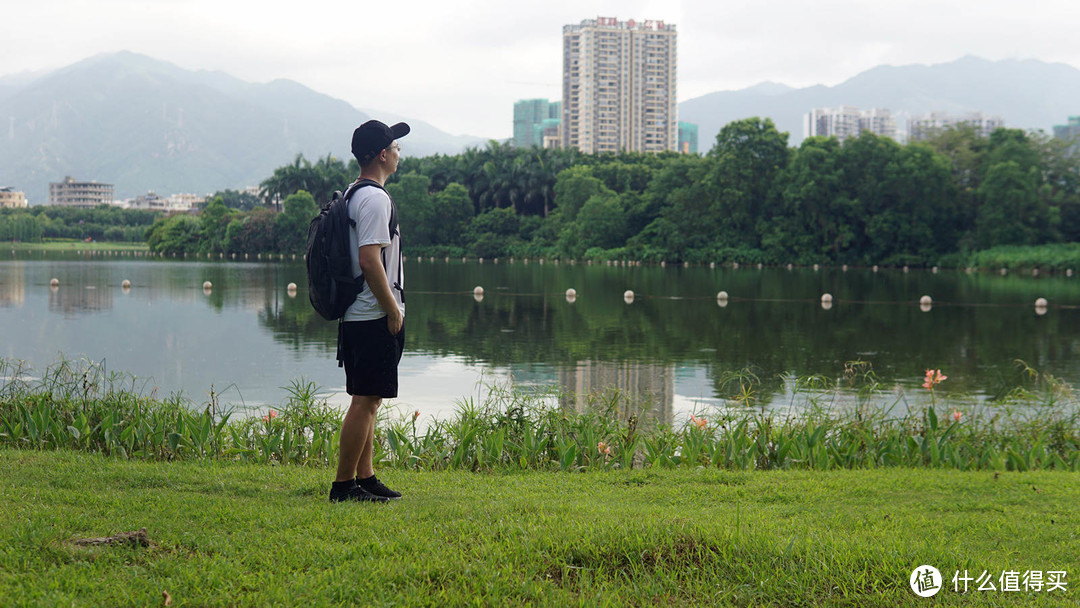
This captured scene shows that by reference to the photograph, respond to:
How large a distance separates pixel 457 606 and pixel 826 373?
1259 cm

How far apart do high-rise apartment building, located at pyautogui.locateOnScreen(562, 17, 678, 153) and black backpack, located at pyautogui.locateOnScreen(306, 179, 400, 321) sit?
520ft

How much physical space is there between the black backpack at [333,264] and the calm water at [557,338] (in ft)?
12.8

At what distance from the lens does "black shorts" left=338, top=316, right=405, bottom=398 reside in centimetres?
465

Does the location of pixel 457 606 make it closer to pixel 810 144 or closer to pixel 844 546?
pixel 844 546

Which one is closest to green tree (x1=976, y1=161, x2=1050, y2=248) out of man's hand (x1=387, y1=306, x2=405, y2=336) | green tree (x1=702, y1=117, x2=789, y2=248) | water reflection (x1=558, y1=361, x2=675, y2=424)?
green tree (x1=702, y1=117, x2=789, y2=248)

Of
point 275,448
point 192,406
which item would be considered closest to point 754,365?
point 192,406

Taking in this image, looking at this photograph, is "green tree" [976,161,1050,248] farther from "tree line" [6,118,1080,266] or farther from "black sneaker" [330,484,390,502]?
"black sneaker" [330,484,390,502]

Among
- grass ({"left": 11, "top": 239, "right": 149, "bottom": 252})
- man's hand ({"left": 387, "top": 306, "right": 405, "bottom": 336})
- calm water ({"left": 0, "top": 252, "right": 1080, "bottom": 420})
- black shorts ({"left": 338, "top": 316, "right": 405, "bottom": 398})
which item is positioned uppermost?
grass ({"left": 11, "top": 239, "right": 149, "bottom": 252})

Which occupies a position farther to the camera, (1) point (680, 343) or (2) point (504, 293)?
(2) point (504, 293)

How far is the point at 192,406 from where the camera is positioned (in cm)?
1101

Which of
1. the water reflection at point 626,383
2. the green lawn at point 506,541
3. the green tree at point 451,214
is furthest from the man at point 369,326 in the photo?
the green tree at point 451,214

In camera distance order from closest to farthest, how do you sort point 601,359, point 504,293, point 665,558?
1. point 665,558
2. point 601,359
3. point 504,293

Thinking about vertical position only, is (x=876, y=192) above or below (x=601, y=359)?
above

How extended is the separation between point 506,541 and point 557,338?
15327 millimetres
